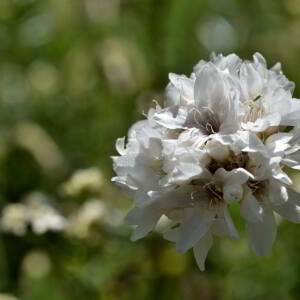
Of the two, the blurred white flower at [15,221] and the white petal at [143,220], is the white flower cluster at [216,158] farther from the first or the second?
the blurred white flower at [15,221]

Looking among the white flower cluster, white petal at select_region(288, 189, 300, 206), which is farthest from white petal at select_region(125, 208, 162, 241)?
white petal at select_region(288, 189, 300, 206)

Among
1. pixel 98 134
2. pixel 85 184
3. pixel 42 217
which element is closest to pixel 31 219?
pixel 42 217

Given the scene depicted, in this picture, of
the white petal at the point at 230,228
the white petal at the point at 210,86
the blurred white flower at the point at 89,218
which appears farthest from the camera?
the blurred white flower at the point at 89,218

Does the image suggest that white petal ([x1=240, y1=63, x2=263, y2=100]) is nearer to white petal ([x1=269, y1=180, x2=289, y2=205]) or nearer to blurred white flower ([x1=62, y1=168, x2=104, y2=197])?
white petal ([x1=269, y1=180, x2=289, y2=205])

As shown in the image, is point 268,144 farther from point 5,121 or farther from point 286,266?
point 5,121

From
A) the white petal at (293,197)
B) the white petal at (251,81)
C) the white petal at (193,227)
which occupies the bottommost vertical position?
the white petal at (193,227)

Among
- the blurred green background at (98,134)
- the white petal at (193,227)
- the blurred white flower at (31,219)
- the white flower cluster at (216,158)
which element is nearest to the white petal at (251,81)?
the white flower cluster at (216,158)
